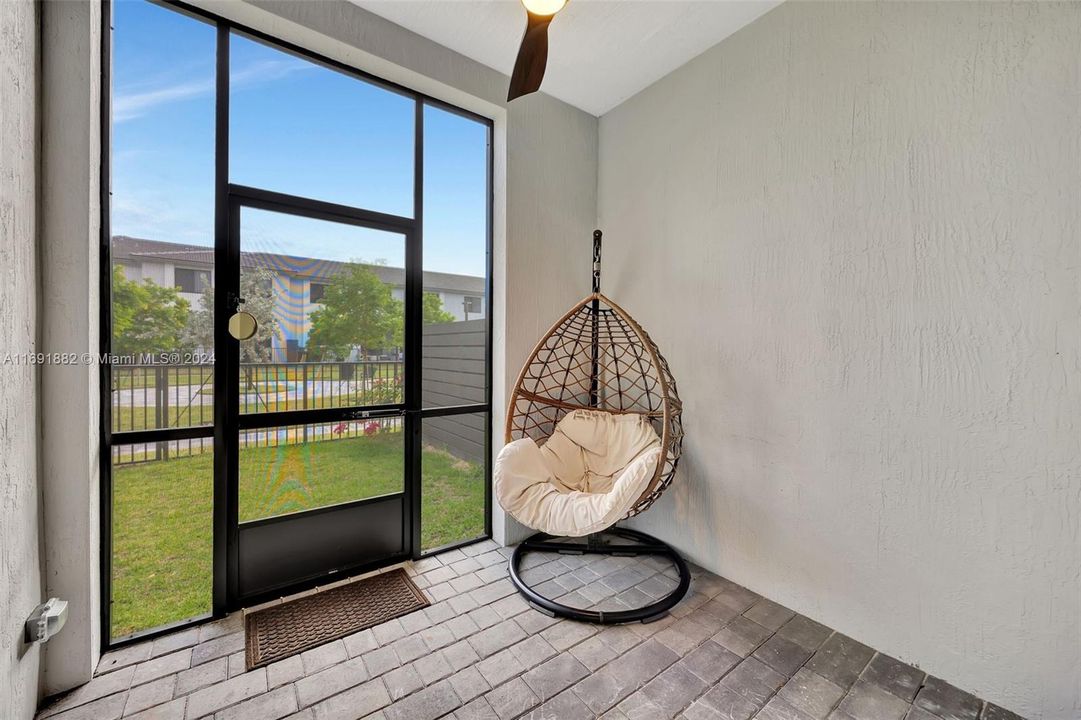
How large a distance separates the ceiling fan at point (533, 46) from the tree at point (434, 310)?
1138 millimetres

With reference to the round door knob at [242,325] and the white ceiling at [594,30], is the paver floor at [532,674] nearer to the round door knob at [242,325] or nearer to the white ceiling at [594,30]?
the round door knob at [242,325]

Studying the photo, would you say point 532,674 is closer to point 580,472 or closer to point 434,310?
point 580,472

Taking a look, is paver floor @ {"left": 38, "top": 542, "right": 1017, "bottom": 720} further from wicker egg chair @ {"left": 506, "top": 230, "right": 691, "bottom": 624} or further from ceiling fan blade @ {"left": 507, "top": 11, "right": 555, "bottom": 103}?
ceiling fan blade @ {"left": 507, "top": 11, "right": 555, "bottom": 103}

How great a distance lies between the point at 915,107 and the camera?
1.71 meters

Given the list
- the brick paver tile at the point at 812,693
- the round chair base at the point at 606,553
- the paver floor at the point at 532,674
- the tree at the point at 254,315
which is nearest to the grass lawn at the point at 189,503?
the paver floor at the point at 532,674

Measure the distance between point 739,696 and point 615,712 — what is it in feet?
1.50

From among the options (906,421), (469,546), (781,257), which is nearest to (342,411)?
(469,546)

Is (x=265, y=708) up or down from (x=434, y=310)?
down

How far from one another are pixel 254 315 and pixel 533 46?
1.71 meters

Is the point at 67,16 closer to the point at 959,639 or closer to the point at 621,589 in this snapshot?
the point at 621,589

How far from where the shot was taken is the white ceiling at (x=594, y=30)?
214cm

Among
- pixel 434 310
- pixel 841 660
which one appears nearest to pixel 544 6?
pixel 434 310

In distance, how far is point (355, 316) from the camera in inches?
91.3

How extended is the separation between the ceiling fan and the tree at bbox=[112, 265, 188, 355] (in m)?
1.74
